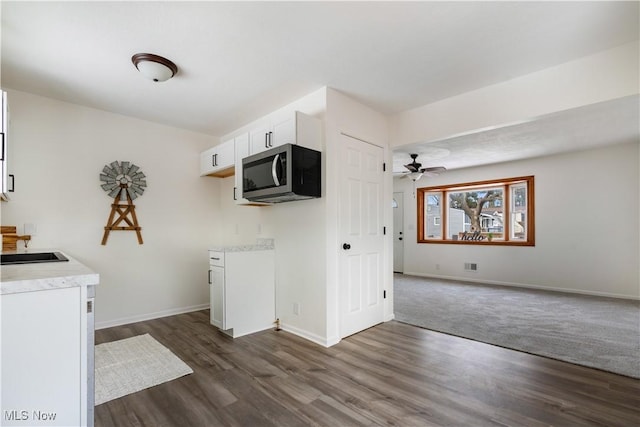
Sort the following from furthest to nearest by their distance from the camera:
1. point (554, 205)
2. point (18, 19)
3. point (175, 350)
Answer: point (554, 205) < point (175, 350) < point (18, 19)

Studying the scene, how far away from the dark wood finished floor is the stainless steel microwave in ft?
4.73

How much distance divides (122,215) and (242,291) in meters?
1.78

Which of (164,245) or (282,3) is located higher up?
(282,3)

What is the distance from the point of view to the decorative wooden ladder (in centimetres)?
362

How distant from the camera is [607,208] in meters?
4.97

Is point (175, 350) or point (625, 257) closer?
point (175, 350)

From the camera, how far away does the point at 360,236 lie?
3367 mm

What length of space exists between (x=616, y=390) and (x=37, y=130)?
548 centimetres

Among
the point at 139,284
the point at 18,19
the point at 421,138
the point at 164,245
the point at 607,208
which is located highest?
the point at 18,19

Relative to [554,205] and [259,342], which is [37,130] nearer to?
[259,342]

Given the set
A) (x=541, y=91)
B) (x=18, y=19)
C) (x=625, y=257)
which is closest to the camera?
(x=18, y=19)

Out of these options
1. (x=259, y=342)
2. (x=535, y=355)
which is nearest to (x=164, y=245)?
(x=259, y=342)

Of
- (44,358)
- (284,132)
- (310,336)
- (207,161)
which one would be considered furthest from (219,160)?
(44,358)

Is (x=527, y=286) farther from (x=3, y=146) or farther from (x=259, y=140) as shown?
(x=3, y=146)
